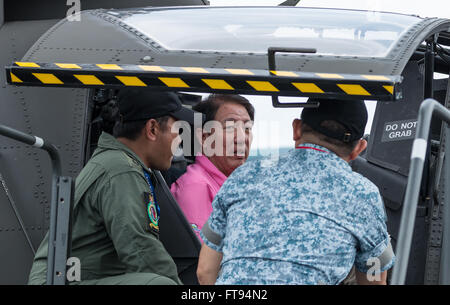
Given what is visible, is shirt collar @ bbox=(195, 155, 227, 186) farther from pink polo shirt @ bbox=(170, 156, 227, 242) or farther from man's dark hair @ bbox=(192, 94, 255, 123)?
man's dark hair @ bbox=(192, 94, 255, 123)

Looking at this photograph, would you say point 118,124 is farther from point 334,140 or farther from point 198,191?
point 334,140

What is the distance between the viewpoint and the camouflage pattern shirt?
2.71 metres

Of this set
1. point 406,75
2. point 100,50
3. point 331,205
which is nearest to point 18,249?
point 100,50

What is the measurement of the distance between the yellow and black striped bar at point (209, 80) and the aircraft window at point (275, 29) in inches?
7.3

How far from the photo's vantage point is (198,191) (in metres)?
4.25

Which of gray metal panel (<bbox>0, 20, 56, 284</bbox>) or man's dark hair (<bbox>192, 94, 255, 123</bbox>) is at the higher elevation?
man's dark hair (<bbox>192, 94, 255, 123</bbox>)

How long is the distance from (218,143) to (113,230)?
156 cm

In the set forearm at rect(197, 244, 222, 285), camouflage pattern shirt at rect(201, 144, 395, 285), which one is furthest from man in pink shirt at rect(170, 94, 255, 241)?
camouflage pattern shirt at rect(201, 144, 395, 285)

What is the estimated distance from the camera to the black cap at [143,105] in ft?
11.7

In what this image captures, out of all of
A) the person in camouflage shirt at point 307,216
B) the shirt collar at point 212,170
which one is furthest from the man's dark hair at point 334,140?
the shirt collar at point 212,170

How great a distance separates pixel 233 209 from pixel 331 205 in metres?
0.35

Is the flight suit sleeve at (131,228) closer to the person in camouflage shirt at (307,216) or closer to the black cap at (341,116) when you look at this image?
the person in camouflage shirt at (307,216)

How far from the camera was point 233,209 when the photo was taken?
284 cm

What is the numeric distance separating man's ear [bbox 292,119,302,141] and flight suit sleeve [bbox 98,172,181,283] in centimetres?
68
